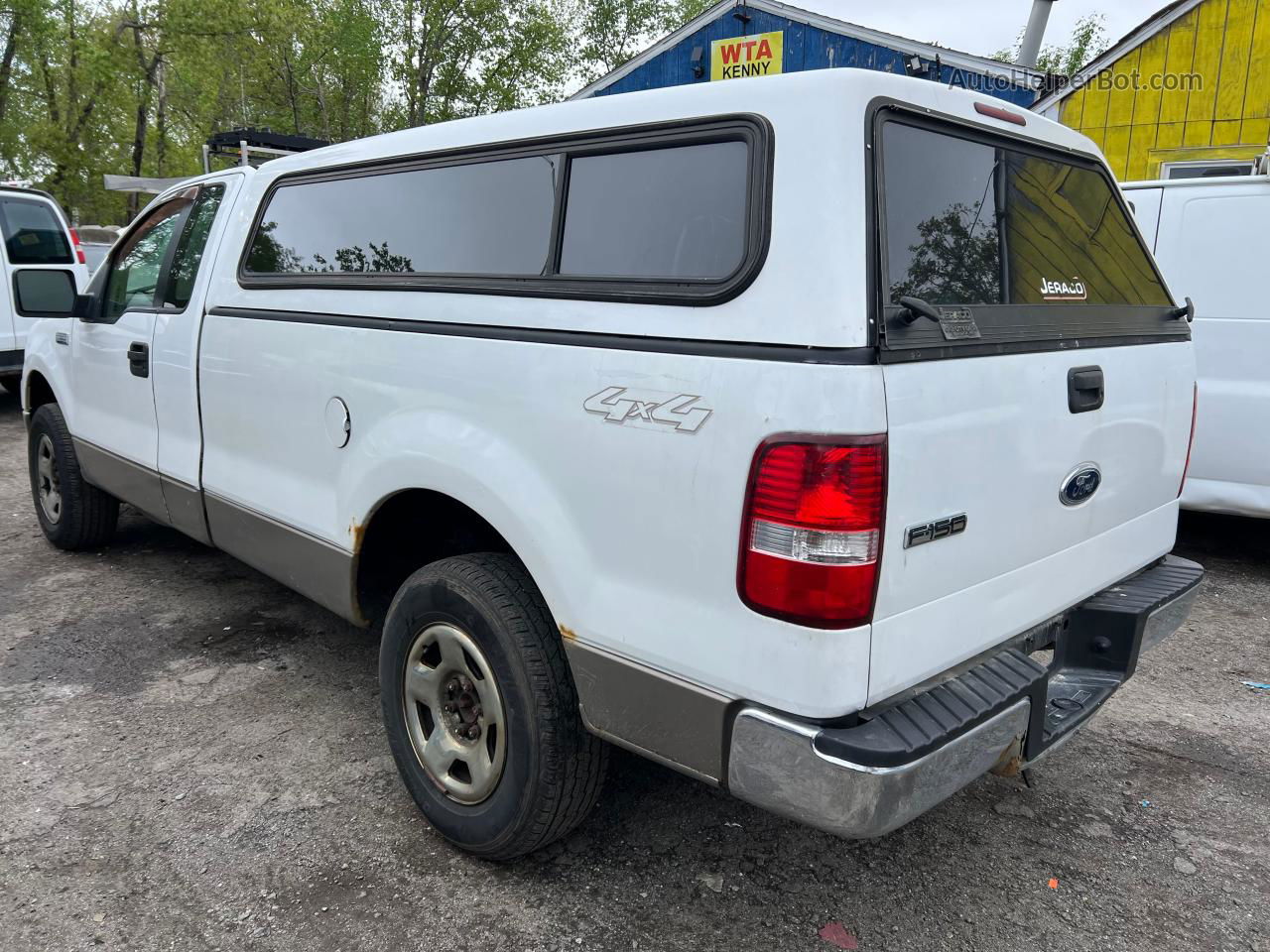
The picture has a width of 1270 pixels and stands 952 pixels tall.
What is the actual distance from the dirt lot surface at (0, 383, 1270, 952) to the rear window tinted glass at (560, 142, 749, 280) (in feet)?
5.44

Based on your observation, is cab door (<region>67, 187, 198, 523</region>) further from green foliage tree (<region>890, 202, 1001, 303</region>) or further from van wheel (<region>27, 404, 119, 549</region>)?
green foliage tree (<region>890, 202, 1001, 303</region>)

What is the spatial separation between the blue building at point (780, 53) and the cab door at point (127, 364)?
9.85 meters

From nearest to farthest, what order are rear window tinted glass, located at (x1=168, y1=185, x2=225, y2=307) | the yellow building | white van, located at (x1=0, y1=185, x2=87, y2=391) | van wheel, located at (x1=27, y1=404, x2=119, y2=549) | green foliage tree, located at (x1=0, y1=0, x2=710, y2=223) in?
1. rear window tinted glass, located at (x1=168, y1=185, x2=225, y2=307)
2. van wheel, located at (x1=27, y1=404, x2=119, y2=549)
3. white van, located at (x1=0, y1=185, x2=87, y2=391)
4. the yellow building
5. green foliage tree, located at (x1=0, y1=0, x2=710, y2=223)

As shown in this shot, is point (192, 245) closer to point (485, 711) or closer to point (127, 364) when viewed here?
point (127, 364)

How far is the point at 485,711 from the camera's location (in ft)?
8.28

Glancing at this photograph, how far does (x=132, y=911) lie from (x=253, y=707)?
3.79 feet

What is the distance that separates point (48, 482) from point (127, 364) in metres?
1.51

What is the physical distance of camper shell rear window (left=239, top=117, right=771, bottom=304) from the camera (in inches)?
81.7

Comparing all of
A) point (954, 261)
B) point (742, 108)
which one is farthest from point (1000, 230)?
point (742, 108)

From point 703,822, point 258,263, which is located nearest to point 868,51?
point 258,263

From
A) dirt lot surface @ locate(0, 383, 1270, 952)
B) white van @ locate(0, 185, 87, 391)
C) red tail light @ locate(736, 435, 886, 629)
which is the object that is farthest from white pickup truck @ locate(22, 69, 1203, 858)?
white van @ locate(0, 185, 87, 391)

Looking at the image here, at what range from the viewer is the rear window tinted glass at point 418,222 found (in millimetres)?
2527

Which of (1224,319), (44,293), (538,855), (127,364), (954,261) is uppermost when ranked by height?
(954,261)

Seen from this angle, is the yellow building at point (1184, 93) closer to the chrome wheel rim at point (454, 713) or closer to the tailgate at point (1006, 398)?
the tailgate at point (1006, 398)
